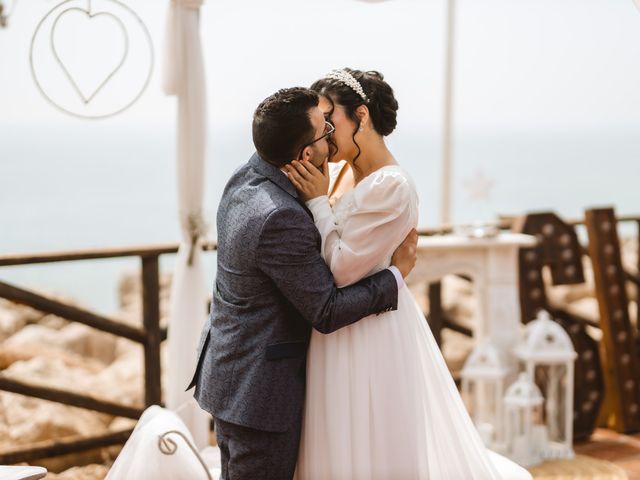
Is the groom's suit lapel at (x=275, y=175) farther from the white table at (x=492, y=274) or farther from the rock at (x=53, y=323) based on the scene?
the rock at (x=53, y=323)

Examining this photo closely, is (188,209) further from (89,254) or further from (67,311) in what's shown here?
(67,311)

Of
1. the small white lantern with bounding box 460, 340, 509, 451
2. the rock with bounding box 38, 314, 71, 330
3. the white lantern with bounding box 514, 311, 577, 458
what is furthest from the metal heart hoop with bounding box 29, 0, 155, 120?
the rock with bounding box 38, 314, 71, 330

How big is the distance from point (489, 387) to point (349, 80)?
7.31ft

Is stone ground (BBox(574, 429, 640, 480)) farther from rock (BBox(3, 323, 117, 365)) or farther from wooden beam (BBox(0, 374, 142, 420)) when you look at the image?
rock (BBox(3, 323, 117, 365))

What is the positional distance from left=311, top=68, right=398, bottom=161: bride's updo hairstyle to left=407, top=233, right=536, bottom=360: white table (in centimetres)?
179

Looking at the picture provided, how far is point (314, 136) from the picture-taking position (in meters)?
2.07

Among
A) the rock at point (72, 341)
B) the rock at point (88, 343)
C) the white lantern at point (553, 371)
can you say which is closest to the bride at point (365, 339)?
the white lantern at point (553, 371)

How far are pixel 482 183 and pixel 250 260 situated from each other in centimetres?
249

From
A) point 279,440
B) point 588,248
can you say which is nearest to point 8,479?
point 279,440

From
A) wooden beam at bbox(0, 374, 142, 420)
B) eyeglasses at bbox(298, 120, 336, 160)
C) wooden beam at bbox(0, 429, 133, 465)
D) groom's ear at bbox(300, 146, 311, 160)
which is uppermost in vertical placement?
eyeglasses at bbox(298, 120, 336, 160)

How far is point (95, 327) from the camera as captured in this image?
3891 millimetres

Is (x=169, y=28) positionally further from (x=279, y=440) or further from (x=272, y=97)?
(x=279, y=440)

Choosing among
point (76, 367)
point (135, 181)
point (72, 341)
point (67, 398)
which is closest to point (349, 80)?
point (67, 398)

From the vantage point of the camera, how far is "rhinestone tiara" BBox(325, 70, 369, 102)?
7.41 feet
